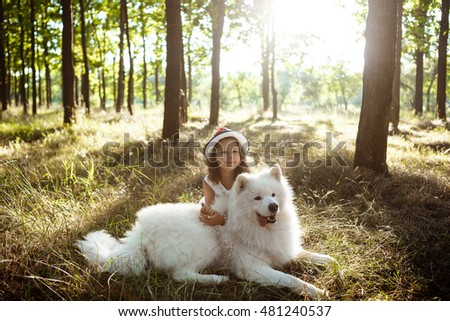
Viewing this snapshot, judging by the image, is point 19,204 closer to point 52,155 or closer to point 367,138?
point 52,155

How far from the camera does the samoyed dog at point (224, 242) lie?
328cm

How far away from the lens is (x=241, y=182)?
3379 millimetres

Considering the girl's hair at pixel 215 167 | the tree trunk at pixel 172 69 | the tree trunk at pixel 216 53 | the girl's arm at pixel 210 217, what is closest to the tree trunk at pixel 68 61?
the tree trunk at pixel 172 69

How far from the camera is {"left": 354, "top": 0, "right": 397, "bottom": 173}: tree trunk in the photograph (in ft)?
18.5

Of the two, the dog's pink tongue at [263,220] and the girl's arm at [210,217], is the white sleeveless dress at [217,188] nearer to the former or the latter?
the girl's arm at [210,217]

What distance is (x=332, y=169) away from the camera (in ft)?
20.7

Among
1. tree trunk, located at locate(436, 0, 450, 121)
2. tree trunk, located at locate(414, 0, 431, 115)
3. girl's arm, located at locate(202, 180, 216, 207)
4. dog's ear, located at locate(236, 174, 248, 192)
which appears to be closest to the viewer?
dog's ear, located at locate(236, 174, 248, 192)

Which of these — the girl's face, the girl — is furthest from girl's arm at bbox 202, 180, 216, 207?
the girl's face

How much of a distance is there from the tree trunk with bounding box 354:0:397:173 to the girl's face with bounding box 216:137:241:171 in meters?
2.97

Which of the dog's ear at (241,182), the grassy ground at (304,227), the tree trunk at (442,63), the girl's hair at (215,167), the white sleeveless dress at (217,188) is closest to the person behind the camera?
the grassy ground at (304,227)

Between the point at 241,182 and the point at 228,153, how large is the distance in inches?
33.2

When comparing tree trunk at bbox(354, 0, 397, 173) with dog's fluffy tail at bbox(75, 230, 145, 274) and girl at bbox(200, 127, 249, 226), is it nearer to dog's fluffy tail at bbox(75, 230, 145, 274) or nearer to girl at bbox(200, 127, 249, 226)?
girl at bbox(200, 127, 249, 226)

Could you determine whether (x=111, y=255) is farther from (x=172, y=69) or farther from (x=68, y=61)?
(x=68, y=61)

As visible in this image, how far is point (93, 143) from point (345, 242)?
703 centimetres
